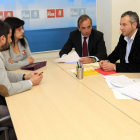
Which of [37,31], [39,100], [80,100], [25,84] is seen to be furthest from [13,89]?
[37,31]

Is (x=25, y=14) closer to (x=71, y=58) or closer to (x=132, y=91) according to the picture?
(x=71, y=58)

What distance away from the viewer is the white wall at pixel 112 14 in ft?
12.8

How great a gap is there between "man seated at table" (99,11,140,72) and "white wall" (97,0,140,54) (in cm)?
147

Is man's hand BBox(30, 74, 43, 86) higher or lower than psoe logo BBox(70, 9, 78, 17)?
lower

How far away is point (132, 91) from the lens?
151 centimetres

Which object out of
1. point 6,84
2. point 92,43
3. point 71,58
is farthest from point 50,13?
point 6,84

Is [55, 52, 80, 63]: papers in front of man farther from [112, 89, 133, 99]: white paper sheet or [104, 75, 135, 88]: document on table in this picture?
[112, 89, 133, 99]: white paper sheet

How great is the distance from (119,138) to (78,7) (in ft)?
11.3

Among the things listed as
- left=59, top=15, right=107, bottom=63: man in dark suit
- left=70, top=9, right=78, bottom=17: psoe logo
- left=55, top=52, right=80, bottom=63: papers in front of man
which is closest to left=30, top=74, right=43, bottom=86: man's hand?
left=55, top=52, right=80, bottom=63: papers in front of man

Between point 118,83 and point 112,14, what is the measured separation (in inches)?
101

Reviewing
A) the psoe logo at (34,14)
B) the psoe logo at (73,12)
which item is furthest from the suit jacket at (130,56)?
the psoe logo at (34,14)

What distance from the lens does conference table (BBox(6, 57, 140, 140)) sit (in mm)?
1034

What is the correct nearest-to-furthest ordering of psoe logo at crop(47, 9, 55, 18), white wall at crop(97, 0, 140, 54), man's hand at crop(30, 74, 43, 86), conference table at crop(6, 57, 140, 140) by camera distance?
conference table at crop(6, 57, 140, 140) < man's hand at crop(30, 74, 43, 86) < psoe logo at crop(47, 9, 55, 18) < white wall at crop(97, 0, 140, 54)

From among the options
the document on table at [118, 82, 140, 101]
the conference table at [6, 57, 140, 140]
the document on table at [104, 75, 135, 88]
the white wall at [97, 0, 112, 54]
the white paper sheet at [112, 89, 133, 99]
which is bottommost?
the conference table at [6, 57, 140, 140]
